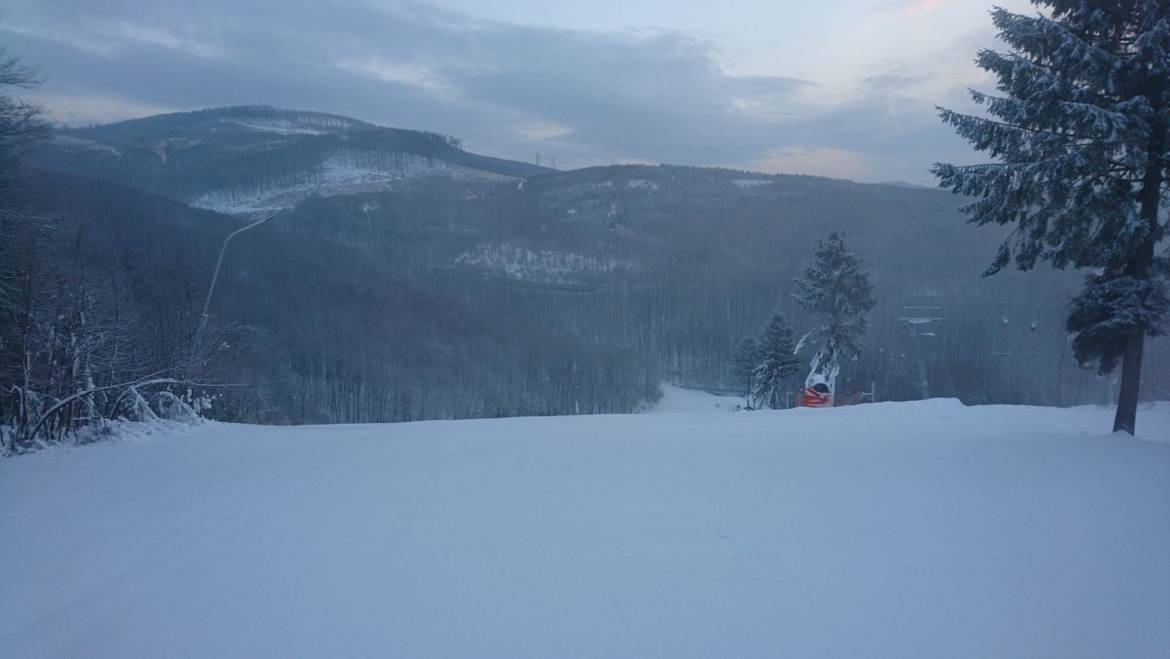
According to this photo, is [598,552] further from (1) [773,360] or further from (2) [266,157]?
(2) [266,157]

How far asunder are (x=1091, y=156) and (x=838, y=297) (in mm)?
19445

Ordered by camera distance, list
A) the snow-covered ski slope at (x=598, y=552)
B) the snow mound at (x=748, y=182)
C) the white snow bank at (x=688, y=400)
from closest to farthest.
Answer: the snow-covered ski slope at (x=598, y=552) → the white snow bank at (x=688, y=400) → the snow mound at (x=748, y=182)

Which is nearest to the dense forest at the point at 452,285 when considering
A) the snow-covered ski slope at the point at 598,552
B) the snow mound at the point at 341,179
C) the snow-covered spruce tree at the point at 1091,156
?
the snow mound at the point at 341,179

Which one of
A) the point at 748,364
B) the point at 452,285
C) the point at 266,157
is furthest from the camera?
the point at 266,157

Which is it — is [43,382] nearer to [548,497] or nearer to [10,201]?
[10,201]

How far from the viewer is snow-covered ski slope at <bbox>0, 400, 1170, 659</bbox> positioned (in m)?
3.74

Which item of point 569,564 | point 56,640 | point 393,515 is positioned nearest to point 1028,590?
point 569,564

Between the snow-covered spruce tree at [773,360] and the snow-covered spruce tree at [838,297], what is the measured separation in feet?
8.13

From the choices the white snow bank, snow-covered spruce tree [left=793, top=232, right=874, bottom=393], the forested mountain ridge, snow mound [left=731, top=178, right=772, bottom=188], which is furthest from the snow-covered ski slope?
snow mound [left=731, top=178, right=772, bottom=188]

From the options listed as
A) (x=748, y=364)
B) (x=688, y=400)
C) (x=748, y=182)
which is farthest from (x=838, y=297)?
(x=748, y=182)

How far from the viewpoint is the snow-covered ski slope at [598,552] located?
147 inches

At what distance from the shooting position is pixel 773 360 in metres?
30.6

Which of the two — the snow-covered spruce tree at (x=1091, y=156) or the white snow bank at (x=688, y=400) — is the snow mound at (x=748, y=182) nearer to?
the white snow bank at (x=688, y=400)

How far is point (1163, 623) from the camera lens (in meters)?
3.93
